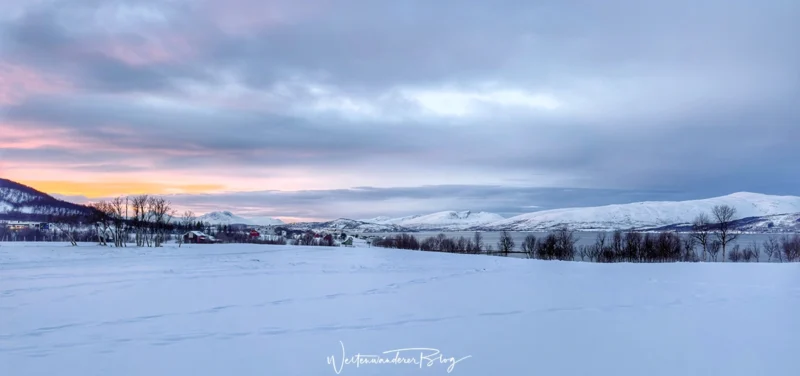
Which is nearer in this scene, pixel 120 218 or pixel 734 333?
pixel 734 333

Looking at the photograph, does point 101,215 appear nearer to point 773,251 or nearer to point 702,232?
point 702,232

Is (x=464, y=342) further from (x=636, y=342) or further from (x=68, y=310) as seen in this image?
(x=68, y=310)

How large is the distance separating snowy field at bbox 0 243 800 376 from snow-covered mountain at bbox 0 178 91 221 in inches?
7334

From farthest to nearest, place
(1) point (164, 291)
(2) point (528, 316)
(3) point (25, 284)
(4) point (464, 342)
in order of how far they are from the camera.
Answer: (3) point (25, 284), (1) point (164, 291), (2) point (528, 316), (4) point (464, 342)

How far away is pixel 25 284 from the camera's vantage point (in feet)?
52.3

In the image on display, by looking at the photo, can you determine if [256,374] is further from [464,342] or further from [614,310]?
[614,310]

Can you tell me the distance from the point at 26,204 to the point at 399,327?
8920 inches

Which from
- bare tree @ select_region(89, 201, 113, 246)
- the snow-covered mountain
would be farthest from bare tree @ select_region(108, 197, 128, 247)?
the snow-covered mountain

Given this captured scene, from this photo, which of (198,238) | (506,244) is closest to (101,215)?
(198,238)

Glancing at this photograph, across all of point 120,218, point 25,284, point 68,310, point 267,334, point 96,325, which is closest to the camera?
Answer: point 267,334

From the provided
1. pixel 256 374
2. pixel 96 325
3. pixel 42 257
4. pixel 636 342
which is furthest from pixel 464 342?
pixel 42 257

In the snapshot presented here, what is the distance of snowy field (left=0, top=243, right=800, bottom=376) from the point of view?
22.6 feet

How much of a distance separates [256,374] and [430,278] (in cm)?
1257

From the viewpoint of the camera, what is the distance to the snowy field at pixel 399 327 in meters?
6.88
